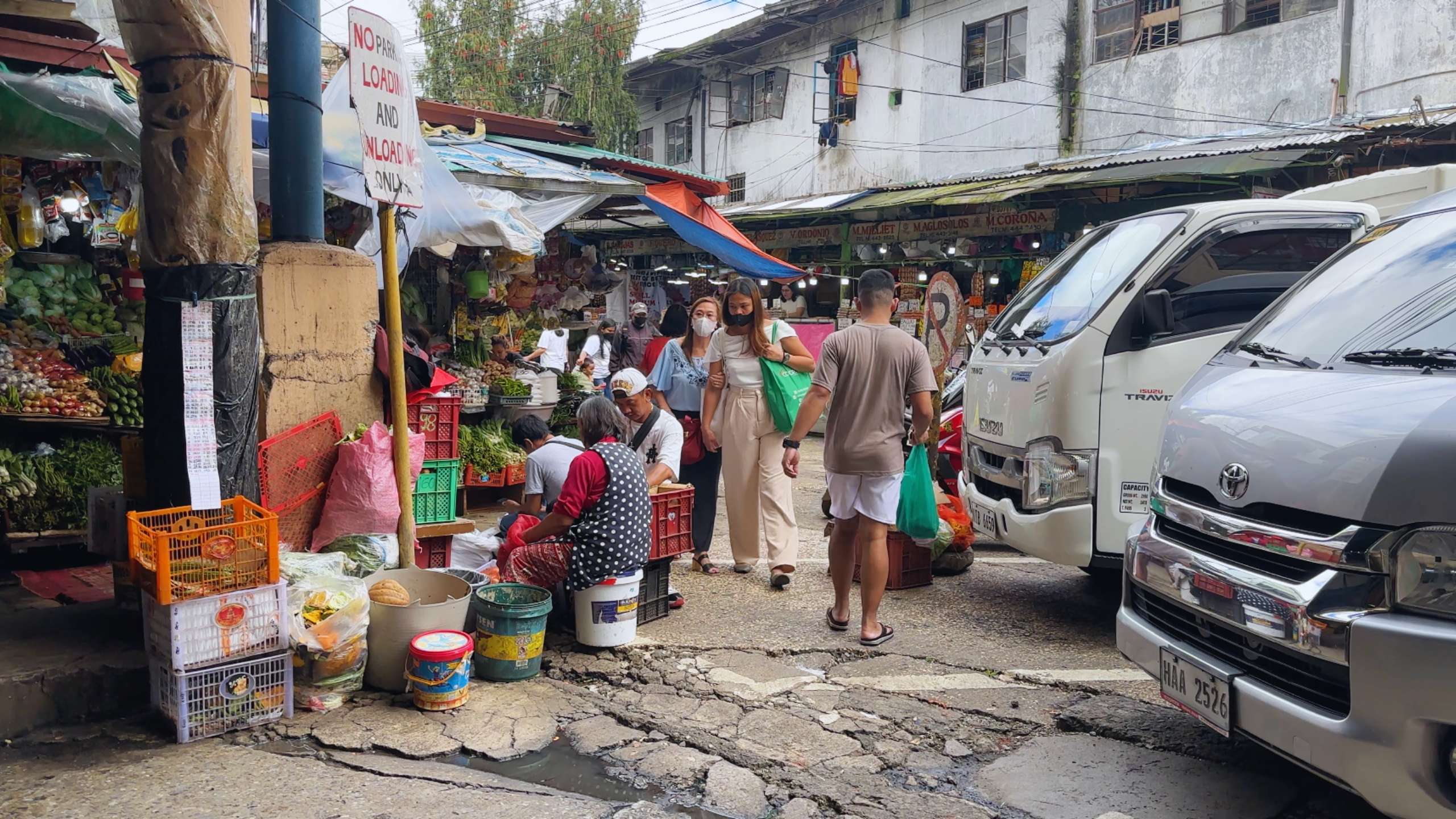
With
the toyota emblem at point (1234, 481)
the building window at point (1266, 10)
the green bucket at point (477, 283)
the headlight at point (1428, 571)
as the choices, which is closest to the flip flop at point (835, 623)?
the toyota emblem at point (1234, 481)

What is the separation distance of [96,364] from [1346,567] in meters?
7.92

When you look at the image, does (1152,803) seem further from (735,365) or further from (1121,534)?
(735,365)

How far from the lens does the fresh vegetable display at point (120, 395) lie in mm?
7180

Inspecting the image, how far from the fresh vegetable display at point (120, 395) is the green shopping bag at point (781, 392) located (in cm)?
433

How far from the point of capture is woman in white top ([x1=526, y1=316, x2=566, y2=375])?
1227cm

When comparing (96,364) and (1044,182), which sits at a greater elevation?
(1044,182)

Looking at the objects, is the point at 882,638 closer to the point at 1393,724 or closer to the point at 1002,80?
the point at 1393,724

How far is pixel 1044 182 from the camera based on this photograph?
38.2 feet

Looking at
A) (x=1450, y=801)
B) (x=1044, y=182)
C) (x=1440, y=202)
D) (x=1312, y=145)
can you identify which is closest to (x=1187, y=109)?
(x=1044, y=182)

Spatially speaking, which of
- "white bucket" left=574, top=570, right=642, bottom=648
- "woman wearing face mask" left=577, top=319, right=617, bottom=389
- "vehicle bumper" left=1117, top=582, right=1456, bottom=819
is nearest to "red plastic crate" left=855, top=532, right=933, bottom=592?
"white bucket" left=574, top=570, right=642, bottom=648

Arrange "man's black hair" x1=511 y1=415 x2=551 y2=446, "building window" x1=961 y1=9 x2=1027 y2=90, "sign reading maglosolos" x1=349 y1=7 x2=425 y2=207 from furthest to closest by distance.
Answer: "building window" x1=961 y1=9 x2=1027 y2=90, "man's black hair" x1=511 y1=415 x2=551 y2=446, "sign reading maglosolos" x1=349 y1=7 x2=425 y2=207

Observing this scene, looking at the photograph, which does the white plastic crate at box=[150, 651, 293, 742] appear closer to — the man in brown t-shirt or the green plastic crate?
the green plastic crate

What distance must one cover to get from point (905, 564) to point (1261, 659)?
3521mm

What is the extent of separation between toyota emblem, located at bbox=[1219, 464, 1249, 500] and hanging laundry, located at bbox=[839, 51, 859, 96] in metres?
20.0
